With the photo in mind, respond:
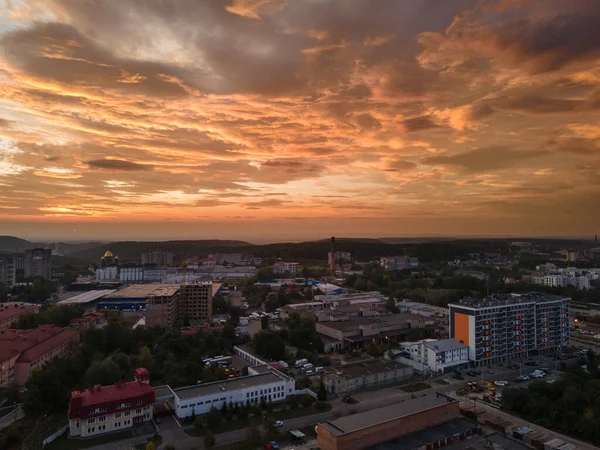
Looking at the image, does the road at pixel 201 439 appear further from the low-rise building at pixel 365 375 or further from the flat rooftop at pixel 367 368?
the flat rooftop at pixel 367 368

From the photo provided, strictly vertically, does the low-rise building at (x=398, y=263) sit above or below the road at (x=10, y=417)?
above

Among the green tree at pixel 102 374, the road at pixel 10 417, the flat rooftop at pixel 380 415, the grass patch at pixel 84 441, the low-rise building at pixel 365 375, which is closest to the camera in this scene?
the flat rooftop at pixel 380 415

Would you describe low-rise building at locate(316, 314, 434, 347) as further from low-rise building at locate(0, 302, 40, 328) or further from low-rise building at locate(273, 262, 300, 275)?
low-rise building at locate(273, 262, 300, 275)

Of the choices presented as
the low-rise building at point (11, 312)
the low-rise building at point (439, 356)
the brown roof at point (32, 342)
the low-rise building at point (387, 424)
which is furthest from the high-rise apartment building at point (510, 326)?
the low-rise building at point (11, 312)

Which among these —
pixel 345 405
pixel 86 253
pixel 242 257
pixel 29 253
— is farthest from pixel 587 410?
pixel 86 253

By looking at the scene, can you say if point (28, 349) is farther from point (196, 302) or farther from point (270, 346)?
point (196, 302)

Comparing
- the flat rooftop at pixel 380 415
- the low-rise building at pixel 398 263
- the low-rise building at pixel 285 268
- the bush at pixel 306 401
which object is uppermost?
the low-rise building at pixel 398 263

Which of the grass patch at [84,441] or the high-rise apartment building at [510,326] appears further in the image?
the high-rise apartment building at [510,326]

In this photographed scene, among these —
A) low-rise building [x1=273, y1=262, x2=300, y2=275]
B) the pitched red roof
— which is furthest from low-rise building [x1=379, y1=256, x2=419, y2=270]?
the pitched red roof
